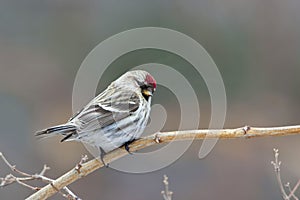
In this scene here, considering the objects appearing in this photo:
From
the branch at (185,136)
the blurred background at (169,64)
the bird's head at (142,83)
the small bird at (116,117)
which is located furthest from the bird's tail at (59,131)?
the blurred background at (169,64)

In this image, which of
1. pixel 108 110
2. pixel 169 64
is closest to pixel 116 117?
pixel 108 110

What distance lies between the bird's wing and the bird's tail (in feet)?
0.21

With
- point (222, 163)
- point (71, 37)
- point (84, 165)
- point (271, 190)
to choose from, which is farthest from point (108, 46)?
point (84, 165)

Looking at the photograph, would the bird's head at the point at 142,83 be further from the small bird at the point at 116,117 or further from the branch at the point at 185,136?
the branch at the point at 185,136

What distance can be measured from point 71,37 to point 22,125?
108cm

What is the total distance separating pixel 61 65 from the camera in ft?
19.5

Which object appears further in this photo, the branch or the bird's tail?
the bird's tail

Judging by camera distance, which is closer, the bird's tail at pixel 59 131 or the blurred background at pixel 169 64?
the bird's tail at pixel 59 131

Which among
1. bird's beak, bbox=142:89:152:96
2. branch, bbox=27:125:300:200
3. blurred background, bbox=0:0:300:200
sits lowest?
branch, bbox=27:125:300:200

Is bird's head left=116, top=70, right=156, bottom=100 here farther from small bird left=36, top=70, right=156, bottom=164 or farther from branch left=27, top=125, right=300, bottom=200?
branch left=27, top=125, right=300, bottom=200

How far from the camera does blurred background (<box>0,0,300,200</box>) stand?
550 centimetres

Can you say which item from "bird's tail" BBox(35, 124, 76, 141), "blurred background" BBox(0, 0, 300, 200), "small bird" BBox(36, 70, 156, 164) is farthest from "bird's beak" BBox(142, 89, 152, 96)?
"blurred background" BBox(0, 0, 300, 200)

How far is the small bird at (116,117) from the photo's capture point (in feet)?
7.48

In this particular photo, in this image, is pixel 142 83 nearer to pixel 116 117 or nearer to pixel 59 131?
pixel 116 117
